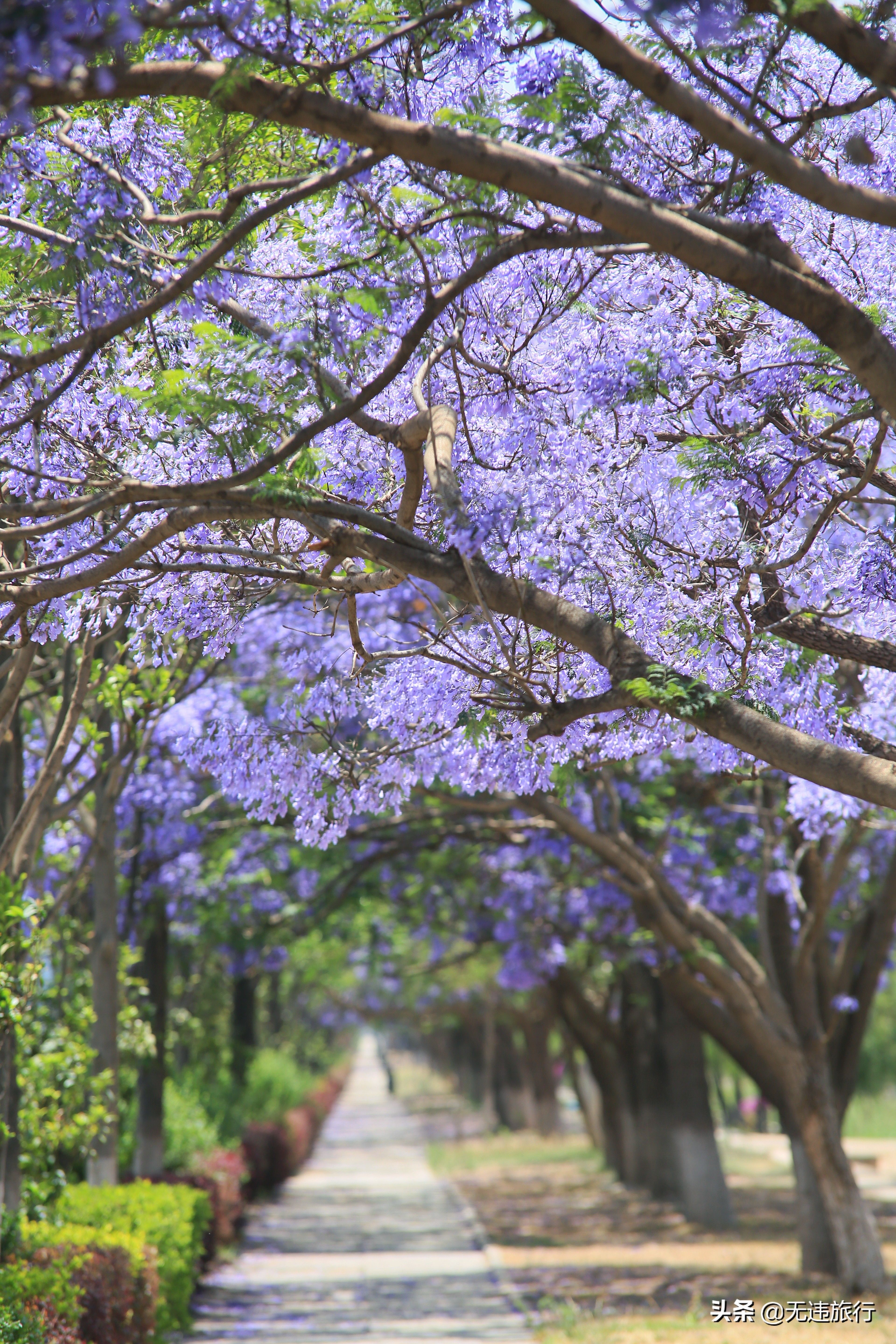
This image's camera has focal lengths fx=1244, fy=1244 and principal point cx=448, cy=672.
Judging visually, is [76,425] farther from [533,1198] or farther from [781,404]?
[533,1198]

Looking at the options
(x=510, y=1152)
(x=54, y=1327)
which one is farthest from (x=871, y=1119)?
(x=54, y=1327)

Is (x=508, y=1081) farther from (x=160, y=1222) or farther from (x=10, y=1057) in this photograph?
(x=10, y=1057)

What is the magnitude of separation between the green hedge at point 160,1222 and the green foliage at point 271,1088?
377 inches

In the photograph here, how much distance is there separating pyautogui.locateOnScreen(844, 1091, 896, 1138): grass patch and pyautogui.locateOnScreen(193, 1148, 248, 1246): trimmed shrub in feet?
64.7

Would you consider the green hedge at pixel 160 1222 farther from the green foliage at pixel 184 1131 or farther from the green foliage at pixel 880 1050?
the green foliage at pixel 880 1050

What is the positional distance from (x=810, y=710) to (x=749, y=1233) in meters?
10.8

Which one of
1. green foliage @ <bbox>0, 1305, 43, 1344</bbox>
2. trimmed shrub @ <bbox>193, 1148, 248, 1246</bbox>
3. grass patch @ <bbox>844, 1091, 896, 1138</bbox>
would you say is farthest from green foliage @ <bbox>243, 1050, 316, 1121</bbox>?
green foliage @ <bbox>0, 1305, 43, 1344</bbox>

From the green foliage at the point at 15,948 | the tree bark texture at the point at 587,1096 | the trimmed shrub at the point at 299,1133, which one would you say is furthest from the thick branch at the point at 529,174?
the tree bark texture at the point at 587,1096

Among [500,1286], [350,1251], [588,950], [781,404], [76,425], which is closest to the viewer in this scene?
[781,404]

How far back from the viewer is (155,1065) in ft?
37.8

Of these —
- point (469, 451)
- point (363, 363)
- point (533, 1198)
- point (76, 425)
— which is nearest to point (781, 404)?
point (469, 451)

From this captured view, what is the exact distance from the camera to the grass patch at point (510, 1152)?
24.6 metres

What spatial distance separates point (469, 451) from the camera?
19.7 feet

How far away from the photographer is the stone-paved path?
9.56 metres
